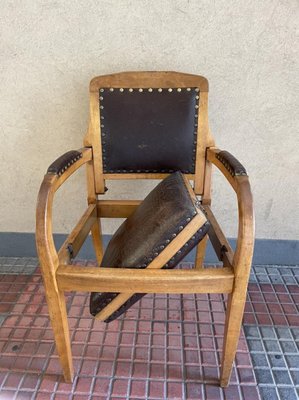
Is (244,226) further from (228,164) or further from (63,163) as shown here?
(63,163)

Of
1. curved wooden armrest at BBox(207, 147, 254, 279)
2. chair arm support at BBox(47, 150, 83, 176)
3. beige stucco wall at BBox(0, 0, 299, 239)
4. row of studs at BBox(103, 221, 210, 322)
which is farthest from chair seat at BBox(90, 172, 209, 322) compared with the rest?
beige stucco wall at BBox(0, 0, 299, 239)

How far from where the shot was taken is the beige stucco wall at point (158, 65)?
1.49 m

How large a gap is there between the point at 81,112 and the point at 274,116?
94 centimetres

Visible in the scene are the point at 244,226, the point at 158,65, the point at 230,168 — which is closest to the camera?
the point at 244,226

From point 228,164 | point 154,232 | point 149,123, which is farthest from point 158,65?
point 154,232

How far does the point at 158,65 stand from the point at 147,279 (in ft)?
3.34

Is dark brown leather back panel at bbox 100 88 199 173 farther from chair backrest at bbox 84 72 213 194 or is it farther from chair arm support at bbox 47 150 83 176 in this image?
chair arm support at bbox 47 150 83 176

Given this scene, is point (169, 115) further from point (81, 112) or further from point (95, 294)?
point (95, 294)

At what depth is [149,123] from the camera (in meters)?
1.43

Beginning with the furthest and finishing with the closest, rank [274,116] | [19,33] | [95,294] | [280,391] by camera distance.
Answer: [274,116]
[19,33]
[280,391]
[95,294]

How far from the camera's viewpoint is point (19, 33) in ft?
5.10

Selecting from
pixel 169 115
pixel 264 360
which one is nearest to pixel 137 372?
pixel 264 360

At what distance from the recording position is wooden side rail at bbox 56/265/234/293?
1.03 meters

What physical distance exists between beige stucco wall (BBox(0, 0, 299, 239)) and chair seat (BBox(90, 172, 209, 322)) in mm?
604
